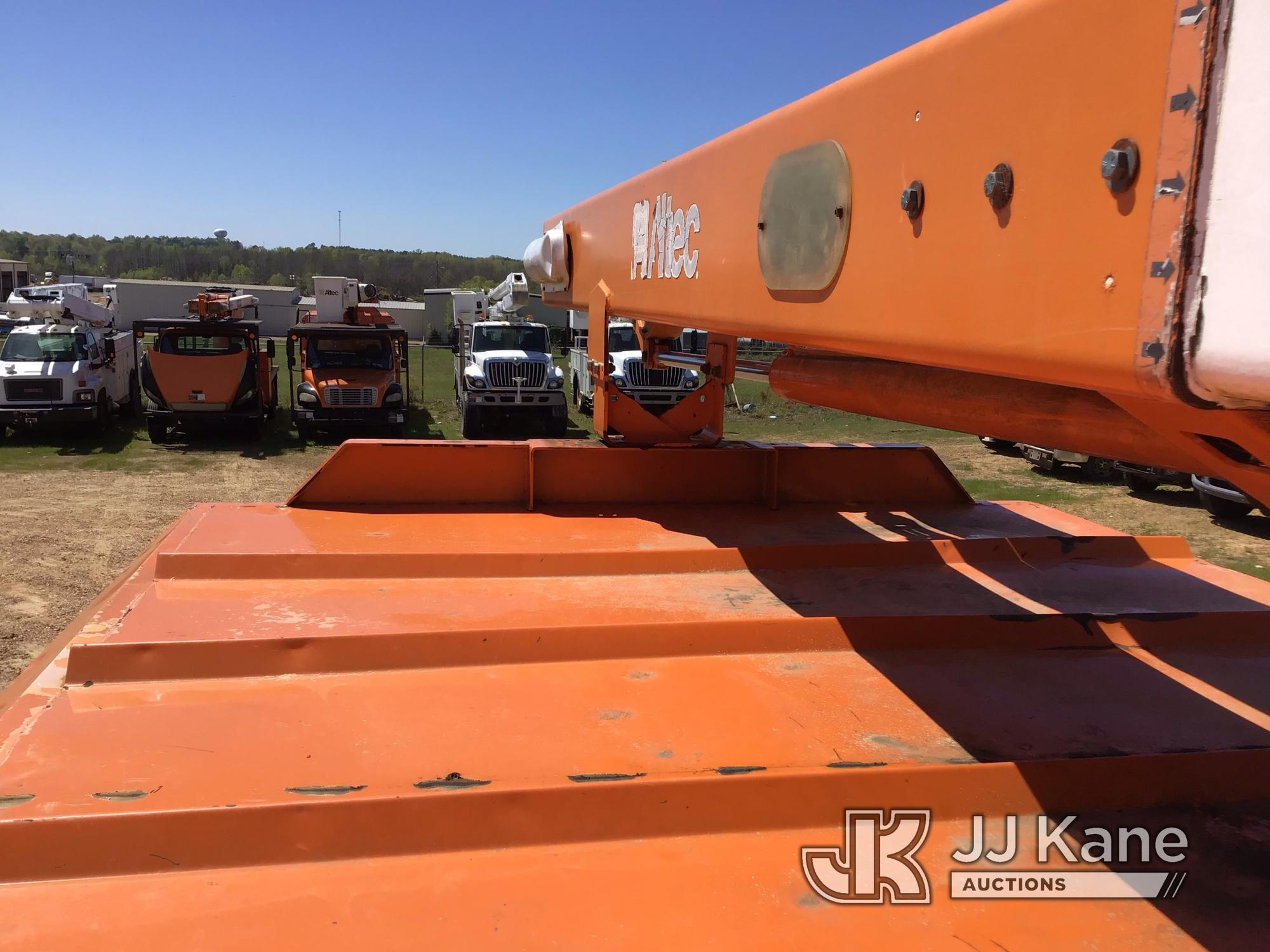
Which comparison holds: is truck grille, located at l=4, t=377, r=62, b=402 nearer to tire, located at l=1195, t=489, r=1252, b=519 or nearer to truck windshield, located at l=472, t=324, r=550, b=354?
truck windshield, located at l=472, t=324, r=550, b=354

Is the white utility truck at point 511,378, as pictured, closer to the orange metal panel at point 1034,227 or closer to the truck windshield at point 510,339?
the truck windshield at point 510,339

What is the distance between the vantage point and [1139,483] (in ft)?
40.3

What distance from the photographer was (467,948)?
6.16 ft

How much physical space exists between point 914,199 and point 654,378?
16028mm

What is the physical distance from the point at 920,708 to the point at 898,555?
143 cm

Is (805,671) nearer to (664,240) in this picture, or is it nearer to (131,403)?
(664,240)

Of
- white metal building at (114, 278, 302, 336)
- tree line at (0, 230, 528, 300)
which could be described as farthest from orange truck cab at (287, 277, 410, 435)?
tree line at (0, 230, 528, 300)

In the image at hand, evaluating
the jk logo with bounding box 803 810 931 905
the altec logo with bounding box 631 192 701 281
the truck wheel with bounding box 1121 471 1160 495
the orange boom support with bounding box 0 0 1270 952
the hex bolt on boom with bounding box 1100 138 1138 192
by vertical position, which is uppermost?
the altec logo with bounding box 631 192 701 281

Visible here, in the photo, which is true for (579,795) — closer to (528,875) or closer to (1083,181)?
(528,875)

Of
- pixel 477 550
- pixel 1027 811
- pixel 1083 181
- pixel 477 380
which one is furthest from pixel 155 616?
pixel 477 380

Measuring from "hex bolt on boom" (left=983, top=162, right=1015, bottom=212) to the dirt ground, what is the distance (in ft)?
22.0

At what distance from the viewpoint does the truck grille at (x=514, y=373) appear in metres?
16.3

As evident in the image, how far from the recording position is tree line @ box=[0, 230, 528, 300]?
2928 inches

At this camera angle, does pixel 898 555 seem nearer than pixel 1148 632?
No
